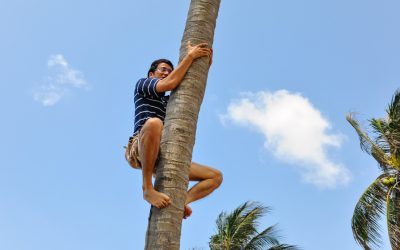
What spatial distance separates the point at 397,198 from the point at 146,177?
9550 mm

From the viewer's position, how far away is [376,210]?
12.5 meters

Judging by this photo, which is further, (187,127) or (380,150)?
(380,150)

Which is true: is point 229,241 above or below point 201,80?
above

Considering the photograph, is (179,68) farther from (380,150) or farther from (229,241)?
(229,241)

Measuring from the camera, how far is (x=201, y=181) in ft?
16.7

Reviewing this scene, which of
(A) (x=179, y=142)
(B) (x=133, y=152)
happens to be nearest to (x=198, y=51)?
(A) (x=179, y=142)

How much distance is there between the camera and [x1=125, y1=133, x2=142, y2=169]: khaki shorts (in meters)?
4.75

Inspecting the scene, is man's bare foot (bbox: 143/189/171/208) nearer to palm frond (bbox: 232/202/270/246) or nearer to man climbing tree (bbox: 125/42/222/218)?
man climbing tree (bbox: 125/42/222/218)

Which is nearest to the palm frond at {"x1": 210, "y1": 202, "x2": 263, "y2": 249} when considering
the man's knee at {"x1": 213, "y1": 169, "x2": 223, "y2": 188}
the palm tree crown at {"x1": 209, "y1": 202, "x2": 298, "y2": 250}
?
the palm tree crown at {"x1": 209, "y1": 202, "x2": 298, "y2": 250}

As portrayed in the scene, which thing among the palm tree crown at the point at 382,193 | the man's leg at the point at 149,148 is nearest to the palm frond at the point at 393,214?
the palm tree crown at the point at 382,193

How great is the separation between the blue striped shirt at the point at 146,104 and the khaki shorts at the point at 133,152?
98mm

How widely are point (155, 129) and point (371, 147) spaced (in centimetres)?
1037

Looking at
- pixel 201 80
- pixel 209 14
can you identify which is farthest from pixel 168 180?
pixel 209 14

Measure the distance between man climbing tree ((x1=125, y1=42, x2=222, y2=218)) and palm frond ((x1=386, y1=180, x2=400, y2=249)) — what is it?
768 centimetres
